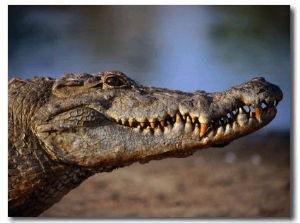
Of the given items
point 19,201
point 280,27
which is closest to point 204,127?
point 19,201

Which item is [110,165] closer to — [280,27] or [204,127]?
[204,127]

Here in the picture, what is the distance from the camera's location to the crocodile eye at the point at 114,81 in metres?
3.70

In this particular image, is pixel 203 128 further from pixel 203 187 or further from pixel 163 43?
pixel 203 187

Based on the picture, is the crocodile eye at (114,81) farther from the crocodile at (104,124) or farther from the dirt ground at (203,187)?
the dirt ground at (203,187)

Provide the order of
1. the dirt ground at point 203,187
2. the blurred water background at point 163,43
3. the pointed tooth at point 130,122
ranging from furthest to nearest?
the dirt ground at point 203,187 → the blurred water background at point 163,43 → the pointed tooth at point 130,122

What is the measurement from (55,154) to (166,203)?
7.55ft

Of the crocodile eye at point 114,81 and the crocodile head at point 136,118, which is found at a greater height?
the crocodile eye at point 114,81

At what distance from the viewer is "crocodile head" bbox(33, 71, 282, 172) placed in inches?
136

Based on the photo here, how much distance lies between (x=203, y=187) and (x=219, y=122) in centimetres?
307

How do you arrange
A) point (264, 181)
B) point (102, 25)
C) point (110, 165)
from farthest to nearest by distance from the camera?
1. point (264, 181)
2. point (102, 25)
3. point (110, 165)

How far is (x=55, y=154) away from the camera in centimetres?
365

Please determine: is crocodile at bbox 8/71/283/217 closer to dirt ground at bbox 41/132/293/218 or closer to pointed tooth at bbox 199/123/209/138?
pointed tooth at bbox 199/123/209/138

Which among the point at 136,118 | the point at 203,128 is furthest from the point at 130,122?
the point at 203,128

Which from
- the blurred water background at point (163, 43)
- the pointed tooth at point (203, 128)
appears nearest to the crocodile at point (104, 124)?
the pointed tooth at point (203, 128)
